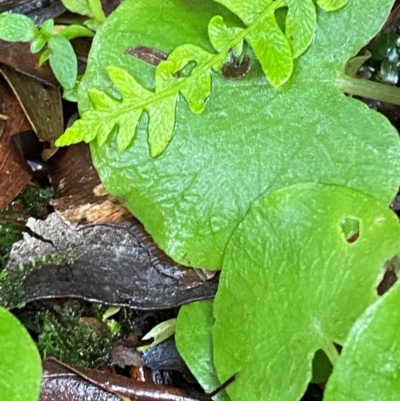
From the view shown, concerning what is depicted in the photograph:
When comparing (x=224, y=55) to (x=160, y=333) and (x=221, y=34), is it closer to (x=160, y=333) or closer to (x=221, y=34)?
(x=221, y=34)

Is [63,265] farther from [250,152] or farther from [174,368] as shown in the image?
[250,152]

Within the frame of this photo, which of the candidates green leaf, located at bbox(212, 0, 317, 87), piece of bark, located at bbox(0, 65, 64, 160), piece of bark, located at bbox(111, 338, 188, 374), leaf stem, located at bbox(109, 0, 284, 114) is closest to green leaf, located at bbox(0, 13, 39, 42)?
piece of bark, located at bbox(0, 65, 64, 160)

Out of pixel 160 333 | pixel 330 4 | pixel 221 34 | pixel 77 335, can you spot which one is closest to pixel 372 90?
pixel 330 4

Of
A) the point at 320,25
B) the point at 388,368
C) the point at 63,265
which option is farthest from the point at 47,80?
the point at 388,368

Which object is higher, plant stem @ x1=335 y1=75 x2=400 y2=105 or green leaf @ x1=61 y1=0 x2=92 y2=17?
green leaf @ x1=61 y1=0 x2=92 y2=17

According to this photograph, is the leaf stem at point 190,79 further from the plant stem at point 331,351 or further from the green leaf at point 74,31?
the plant stem at point 331,351

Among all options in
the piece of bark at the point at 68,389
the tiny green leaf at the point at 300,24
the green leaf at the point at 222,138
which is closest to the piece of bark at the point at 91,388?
the piece of bark at the point at 68,389

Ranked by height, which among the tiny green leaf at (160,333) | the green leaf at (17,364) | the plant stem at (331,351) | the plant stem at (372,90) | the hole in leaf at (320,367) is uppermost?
the plant stem at (372,90)

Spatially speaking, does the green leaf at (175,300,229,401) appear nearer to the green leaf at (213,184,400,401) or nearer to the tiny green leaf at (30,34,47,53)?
the green leaf at (213,184,400,401)
